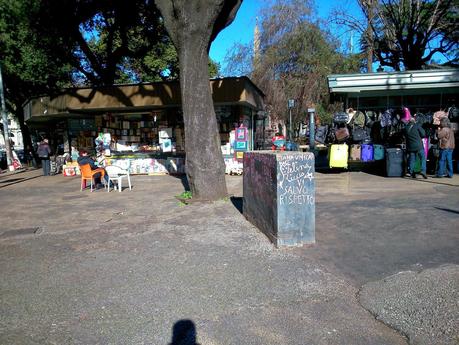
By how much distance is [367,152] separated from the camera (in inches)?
469

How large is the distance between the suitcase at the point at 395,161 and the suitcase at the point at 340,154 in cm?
131

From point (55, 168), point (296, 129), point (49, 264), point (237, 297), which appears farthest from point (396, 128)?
point (296, 129)

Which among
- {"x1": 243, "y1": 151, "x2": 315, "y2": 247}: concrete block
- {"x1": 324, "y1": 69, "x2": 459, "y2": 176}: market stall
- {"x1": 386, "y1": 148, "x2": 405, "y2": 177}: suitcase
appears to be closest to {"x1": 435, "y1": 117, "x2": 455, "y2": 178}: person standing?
{"x1": 324, "y1": 69, "x2": 459, "y2": 176}: market stall

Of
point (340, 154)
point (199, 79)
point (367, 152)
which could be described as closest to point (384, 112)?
point (367, 152)

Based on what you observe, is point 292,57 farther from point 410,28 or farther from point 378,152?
point 378,152

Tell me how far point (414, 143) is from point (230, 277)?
8581mm

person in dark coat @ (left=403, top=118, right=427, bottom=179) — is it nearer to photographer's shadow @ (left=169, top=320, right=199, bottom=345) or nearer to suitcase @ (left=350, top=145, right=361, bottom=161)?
suitcase @ (left=350, top=145, right=361, bottom=161)

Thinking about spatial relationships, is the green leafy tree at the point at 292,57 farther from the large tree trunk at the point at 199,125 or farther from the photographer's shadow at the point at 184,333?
the photographer's shadow at the point at 184,333

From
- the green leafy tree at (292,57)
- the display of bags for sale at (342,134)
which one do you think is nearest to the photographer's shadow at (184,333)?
the display of bags for sale at (342,134)

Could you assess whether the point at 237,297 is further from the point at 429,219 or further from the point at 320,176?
the point at 320,176

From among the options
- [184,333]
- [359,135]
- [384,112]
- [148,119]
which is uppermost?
[148,119]

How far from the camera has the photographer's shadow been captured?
121 inches

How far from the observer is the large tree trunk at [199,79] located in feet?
26.0

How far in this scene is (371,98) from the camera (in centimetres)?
1352
